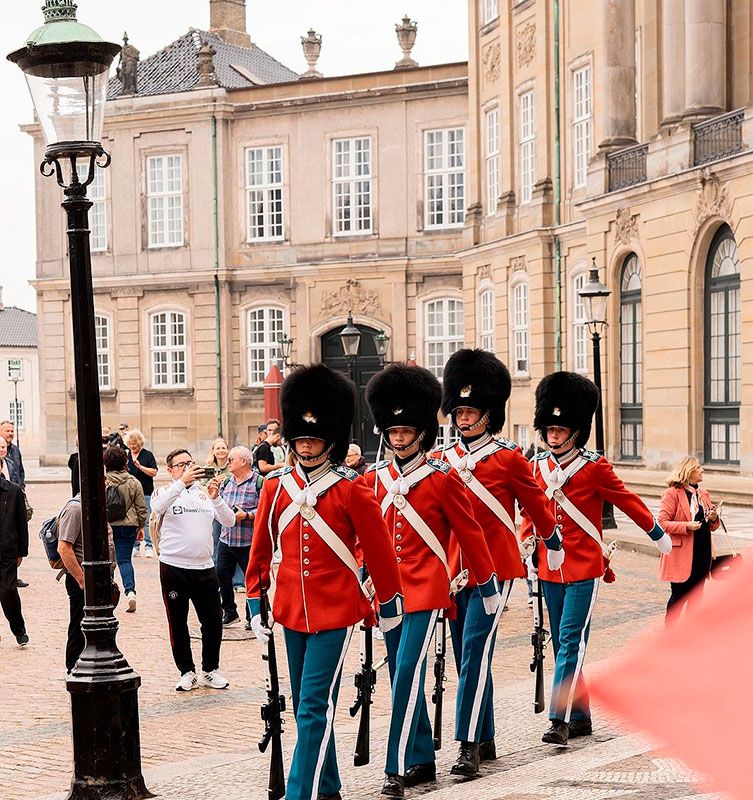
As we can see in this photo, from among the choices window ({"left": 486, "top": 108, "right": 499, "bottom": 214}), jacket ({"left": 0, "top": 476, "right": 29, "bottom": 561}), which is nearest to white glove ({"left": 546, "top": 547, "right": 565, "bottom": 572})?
jacket ({"left": 0, "top": 476, "right": 29, "bottom": 561})

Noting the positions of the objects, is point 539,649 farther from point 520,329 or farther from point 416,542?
point 520,329

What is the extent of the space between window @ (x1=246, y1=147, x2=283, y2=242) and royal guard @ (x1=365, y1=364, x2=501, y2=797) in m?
35.5

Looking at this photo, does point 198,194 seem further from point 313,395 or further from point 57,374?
point 313,395

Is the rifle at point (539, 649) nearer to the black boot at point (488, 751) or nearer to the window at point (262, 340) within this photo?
the black boot at point (488, 751)

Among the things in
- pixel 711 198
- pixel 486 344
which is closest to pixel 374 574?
pixel 711 198

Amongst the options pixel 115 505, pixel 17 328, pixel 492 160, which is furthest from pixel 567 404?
pixel 17 328

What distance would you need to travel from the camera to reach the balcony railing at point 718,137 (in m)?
24.6

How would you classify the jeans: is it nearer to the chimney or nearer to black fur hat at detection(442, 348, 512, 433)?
black fur hat at detection(442, 348, 512, 433)

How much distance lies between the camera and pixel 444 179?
40656 mm

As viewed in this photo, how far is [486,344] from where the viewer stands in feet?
123

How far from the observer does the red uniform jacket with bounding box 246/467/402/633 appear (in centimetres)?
661

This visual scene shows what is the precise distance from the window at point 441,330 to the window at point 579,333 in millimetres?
7888

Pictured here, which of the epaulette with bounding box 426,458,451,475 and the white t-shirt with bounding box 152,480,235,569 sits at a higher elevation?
the epaulette with bounding box 426,458,451,475

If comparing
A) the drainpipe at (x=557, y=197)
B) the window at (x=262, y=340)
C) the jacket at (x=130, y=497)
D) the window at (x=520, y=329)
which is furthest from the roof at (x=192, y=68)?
the jacket at (x=130, y=497)
